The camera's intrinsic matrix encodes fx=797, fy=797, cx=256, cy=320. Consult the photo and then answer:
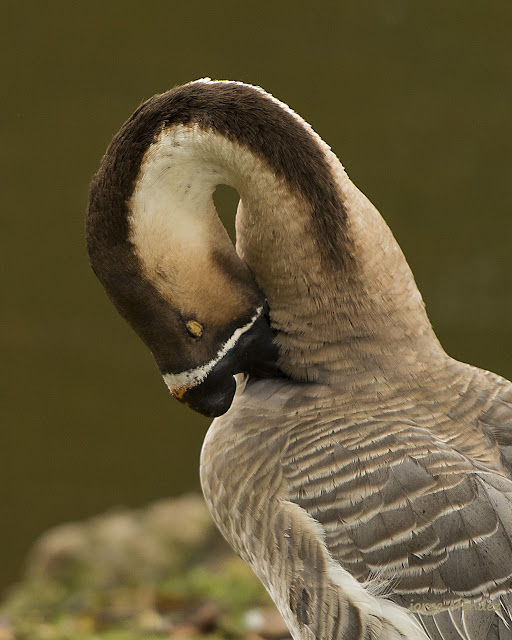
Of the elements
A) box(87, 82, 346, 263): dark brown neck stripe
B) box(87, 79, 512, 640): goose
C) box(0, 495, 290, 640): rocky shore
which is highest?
box(87, 82, 346, 263): dark brown neck stripe

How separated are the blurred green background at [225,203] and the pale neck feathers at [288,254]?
205 cm

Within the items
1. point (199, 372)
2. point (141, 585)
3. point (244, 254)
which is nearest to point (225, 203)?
point (141, 585)

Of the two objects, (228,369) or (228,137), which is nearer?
(228,137)

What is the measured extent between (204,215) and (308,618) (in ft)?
2.73

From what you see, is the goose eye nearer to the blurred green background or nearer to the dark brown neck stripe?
the dark brown neck stripe

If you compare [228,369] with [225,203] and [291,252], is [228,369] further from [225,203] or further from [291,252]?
[225,203]

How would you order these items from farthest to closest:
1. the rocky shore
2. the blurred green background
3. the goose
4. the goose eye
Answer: the blurred green background
the rocky shore
the goose eye
the goose

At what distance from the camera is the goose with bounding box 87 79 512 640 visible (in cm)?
145

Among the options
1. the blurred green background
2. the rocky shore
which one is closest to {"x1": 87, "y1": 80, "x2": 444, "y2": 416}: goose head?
the rocky shore

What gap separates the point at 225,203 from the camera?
372 centimetres

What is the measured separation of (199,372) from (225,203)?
2.12 metres

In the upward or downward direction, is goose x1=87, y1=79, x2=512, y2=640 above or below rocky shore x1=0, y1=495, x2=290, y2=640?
above

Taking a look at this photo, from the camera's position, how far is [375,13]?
11.8 ft

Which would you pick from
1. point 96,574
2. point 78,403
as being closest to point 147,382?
point 78,403
